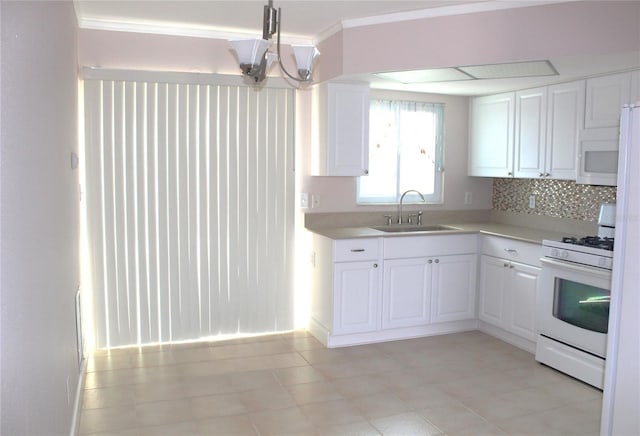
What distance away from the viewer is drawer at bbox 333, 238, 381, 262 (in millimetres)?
4316

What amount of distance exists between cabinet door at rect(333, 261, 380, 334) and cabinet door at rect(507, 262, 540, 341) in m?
1.05

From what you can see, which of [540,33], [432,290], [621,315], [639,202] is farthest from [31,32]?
[432,290]

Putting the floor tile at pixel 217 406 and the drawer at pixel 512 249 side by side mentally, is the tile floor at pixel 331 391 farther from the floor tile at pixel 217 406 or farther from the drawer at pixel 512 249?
the drawer at pixel 512 249

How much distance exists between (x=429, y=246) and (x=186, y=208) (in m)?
2.00

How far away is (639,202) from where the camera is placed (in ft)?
8.29

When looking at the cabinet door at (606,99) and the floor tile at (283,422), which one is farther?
the cabinet door at (606,99)

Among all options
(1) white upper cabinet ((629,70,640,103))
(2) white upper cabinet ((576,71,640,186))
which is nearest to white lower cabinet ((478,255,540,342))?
(2) white upper cabinet ((576,71,640,186))

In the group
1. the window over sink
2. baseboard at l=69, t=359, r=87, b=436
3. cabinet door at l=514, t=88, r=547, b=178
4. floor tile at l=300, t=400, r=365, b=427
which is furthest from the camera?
the window over sink

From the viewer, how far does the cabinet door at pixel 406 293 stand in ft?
14.7

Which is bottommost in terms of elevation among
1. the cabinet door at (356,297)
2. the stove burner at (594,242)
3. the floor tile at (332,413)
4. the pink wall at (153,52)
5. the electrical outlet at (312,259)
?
the floor tile at (332,413)

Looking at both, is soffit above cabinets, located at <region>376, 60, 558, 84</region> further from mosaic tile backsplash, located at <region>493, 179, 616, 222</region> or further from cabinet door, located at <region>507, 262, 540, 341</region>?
cabinet door, located at <region>507, 262, 540, 341</region>

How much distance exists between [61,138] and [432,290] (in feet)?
10.2

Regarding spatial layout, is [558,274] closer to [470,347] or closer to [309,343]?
[470,347]

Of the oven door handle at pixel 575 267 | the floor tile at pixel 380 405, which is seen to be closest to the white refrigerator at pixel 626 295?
the oven door handle at pixel 575 267
